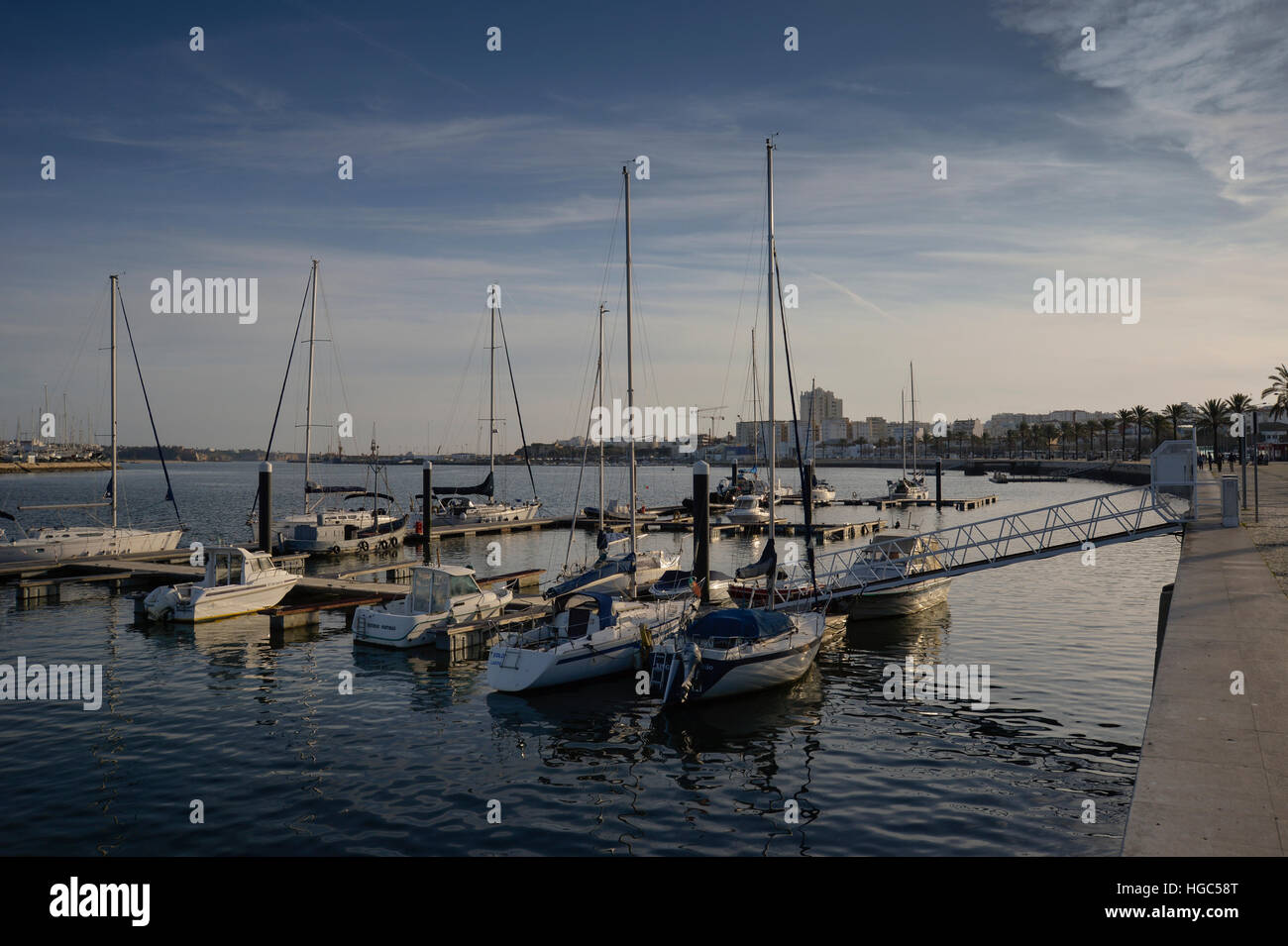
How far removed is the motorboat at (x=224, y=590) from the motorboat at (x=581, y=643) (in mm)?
13980

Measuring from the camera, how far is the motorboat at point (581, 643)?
73.7 feet

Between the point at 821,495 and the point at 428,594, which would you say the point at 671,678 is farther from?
the point at 821,495

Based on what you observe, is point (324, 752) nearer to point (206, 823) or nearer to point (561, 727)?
point (206, 823)

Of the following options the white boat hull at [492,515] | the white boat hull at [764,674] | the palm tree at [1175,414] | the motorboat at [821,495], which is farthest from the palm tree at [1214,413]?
the white boat hull at [764,674]

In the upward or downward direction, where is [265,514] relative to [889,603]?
upward

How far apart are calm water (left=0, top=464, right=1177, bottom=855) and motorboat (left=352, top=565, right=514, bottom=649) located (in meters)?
0.77

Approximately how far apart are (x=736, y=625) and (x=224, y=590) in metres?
20.7

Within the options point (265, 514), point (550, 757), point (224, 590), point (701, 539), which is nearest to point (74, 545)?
point (265, 514)

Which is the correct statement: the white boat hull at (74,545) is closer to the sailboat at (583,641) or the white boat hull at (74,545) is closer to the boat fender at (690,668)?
the sailboat at (583,641)

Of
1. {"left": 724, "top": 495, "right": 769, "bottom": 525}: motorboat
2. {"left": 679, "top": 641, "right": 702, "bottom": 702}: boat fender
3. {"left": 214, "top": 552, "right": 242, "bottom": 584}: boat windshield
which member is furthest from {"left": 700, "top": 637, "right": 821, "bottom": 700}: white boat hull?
{"left": 724, "top": 495, "right": 769, "bottom": 525}: motorboat

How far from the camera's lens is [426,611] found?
28922 millimetres

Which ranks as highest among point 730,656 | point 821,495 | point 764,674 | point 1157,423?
point 1157,423

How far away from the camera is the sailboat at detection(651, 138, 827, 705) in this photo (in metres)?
21.0
